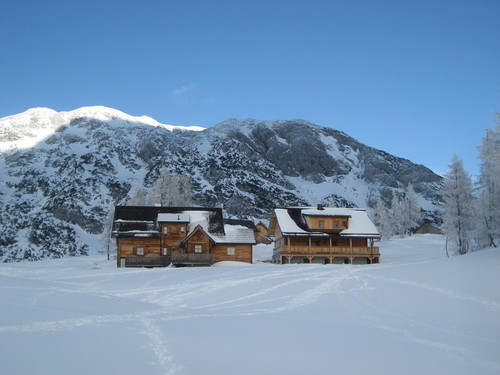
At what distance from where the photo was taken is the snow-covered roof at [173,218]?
1997 inches

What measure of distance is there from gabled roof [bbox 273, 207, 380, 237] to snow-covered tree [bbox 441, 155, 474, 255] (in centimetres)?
867

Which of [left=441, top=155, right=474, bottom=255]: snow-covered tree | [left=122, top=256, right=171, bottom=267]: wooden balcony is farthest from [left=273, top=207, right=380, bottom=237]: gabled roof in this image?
[left=122, top=256, right=171, bottom=267]: wooden balcony

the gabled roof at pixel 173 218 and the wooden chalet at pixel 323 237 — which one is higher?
the gabled roof at pixel 173 218

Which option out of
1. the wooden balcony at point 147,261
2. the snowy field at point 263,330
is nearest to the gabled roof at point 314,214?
the wooden balcony at point 147,261

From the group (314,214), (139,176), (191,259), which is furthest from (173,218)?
(139,176)

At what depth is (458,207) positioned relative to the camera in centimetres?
4822

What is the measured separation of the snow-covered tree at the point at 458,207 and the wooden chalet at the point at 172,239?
21.5 m

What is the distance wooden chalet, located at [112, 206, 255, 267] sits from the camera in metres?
49.2

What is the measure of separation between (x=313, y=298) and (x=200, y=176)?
142m

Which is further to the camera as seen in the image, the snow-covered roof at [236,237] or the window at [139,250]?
the snow-covered roof at [236,237]

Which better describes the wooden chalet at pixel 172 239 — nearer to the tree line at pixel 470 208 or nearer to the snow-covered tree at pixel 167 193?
the snow-covered tree at pixel 167 193

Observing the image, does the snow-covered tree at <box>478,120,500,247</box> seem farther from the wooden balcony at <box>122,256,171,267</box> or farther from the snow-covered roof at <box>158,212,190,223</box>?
the wooden balcony at <box>122,256,171,267</box>

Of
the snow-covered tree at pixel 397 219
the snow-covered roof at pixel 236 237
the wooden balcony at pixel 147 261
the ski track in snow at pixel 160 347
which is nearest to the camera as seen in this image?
the ski track in snow at pixel 160 347

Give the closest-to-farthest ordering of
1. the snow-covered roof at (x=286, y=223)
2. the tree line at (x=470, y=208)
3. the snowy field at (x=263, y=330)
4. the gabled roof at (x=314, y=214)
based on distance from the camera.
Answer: the snowy field at (x=263, y=330), the tree line at (x=470, y=208), the snow-covered roof at (x=286, y=223), the gabled roof at (x=314, y=214)
